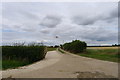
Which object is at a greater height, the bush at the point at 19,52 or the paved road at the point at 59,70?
the bush at the point at 19,52

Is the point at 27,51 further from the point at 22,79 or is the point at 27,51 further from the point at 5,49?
the point at 22,79

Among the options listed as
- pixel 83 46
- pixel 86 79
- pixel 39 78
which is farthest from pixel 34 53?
pixel 83 46

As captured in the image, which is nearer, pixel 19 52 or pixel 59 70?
pixel 59 70

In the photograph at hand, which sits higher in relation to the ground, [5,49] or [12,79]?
[5,49]

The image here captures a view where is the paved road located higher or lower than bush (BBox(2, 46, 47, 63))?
lower

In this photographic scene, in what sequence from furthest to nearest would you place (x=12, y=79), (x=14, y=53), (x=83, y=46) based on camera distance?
(x=83, y=46) < (x=14, y=53) < (x=12, y=79)

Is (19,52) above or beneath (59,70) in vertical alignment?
above

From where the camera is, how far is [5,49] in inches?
590

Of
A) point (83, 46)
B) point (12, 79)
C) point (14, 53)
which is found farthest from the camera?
point (83, 46)

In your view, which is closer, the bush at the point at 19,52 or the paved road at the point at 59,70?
the paved road at the point at 59,70

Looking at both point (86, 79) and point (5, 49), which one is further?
point (5, 49)

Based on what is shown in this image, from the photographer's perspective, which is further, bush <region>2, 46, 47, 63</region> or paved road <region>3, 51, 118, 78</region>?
bush <region>2, 46, 47, 63</region>

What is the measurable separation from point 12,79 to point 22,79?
0.47 m

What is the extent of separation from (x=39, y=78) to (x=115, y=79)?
12.4 feet
